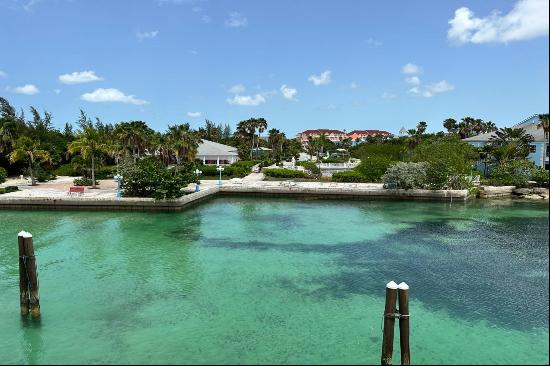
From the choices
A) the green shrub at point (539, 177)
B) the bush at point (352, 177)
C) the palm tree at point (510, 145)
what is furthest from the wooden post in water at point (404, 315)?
the palm tree at point (510, 145)

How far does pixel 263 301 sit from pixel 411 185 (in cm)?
2487

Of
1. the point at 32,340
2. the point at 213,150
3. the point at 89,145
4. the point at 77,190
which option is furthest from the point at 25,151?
the point at 32,340

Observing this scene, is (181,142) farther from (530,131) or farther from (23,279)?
(530,131)

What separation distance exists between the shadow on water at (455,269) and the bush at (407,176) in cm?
1092

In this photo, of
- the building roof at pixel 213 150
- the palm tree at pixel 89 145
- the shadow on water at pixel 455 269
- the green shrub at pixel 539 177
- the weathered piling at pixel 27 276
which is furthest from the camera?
the building roof at pixel 213 150

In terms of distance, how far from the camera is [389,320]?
8594mm

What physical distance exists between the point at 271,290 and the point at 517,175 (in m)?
32.7

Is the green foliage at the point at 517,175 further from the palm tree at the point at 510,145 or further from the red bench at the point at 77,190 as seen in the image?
the red bench at the point at 77,190

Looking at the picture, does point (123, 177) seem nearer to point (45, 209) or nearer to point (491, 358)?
point (45, 209)

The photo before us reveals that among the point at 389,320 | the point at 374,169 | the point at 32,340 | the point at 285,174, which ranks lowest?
the point at 32,340

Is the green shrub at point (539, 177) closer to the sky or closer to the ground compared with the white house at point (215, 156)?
closer to the ground

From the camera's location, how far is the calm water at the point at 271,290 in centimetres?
1045

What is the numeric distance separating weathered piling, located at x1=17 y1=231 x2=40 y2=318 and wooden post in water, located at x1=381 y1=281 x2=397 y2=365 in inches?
356

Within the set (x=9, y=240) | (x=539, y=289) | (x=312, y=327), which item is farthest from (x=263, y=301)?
(x=9, y=240)
